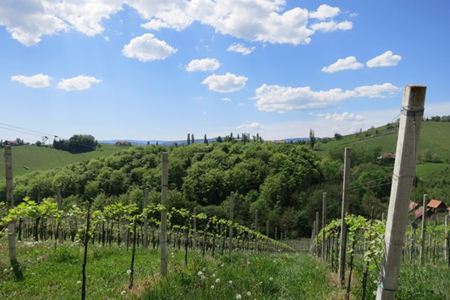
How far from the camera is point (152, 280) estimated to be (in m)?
8.17

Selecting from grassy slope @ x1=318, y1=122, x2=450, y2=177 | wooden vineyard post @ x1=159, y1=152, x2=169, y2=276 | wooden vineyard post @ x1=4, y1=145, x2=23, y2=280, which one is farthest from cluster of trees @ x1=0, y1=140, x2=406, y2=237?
wooden vineyard post @ x1=4, y1=145, x2=23, y2=280

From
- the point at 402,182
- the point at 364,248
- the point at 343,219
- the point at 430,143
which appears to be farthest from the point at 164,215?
the point at 430,143

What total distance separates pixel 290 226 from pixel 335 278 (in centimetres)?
7142

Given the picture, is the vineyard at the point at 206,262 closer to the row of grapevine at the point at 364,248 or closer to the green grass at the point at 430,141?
the row of grapevine at the point at 364,248

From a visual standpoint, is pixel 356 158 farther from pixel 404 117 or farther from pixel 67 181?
pixel 404 117

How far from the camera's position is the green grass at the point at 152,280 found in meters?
7.25

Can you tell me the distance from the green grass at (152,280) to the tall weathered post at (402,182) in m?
3.90

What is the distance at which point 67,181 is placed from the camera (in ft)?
302

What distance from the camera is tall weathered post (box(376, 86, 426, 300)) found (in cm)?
342

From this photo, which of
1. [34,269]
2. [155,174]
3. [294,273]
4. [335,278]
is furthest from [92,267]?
[155,174]

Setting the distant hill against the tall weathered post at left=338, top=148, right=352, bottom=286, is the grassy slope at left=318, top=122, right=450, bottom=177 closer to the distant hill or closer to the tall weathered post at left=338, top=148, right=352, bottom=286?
the distant hill

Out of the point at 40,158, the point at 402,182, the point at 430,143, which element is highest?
the point at 402,182

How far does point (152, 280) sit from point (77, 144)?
141 meters

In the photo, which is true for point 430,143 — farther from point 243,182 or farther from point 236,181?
point 236,181
